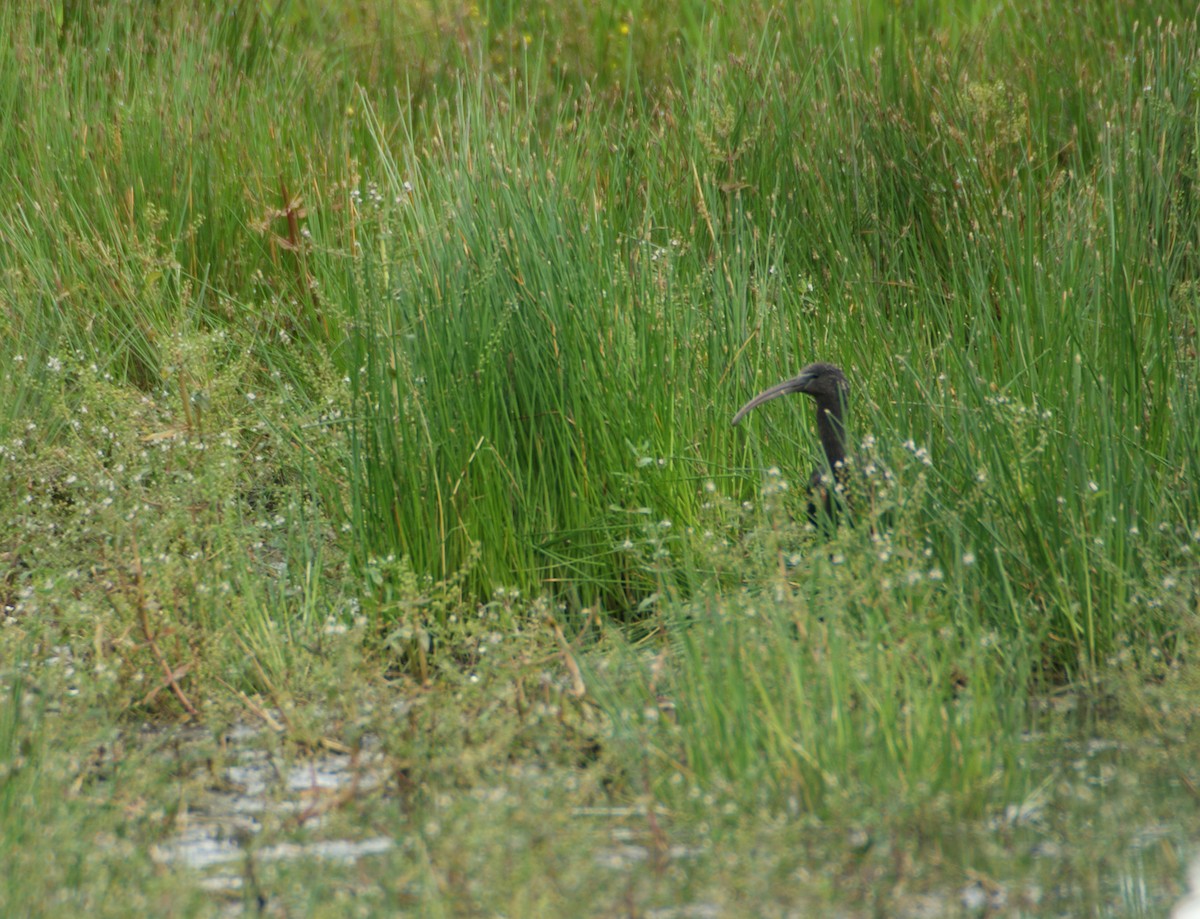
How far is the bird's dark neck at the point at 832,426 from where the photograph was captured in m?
4.62

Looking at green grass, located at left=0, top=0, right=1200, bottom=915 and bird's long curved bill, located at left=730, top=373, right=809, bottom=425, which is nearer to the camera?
green grass, located at left=0, top=0, right=1200, bottom=915

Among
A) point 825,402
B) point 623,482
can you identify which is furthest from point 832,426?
point 623,482

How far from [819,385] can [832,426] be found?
13cm

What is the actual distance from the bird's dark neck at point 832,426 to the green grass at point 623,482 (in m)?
0.06

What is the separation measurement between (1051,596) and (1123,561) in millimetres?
202

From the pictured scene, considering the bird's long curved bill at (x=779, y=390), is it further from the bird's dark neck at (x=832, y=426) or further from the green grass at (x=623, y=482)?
the green grass at (x=623, y=482)

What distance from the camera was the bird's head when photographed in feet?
15.0

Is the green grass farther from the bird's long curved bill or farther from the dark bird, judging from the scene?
the bird's long curved bill

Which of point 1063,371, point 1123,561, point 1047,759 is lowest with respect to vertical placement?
point 1047,759

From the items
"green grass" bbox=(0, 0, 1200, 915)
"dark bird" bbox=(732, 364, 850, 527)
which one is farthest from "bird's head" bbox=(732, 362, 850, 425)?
"green grass" bbox=(0, 0, 1200, 915)

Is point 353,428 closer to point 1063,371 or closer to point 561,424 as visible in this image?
point 561,424

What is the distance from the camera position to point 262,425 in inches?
207

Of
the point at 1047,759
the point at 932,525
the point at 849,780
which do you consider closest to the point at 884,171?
the point at 932,525

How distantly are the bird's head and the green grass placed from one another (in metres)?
0.14
